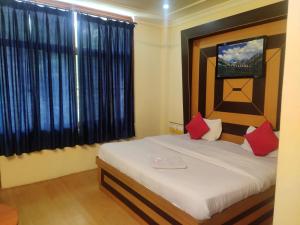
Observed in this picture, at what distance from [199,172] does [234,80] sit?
1.83m

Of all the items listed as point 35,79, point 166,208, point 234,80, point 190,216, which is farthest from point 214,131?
point 35,79

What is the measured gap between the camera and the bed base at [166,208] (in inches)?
73.1

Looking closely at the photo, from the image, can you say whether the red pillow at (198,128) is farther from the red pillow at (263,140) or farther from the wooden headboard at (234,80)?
the red pillow at (263,140)

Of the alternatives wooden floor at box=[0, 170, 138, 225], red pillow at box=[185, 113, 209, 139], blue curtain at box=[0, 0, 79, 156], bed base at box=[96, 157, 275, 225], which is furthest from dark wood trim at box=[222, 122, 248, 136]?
blue curtain at box=[0, 0, 79, 156]

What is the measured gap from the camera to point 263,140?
272cm

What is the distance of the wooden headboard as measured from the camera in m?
2.93

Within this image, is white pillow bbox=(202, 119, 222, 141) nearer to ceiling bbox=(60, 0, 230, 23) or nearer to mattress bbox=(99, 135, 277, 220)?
mattress bbox=(99, 135, 277, 220)

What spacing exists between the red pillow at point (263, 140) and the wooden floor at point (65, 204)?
5.50 ft

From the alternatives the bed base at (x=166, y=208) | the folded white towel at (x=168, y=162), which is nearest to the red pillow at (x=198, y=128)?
the folded white towel at (x=168, y=162)

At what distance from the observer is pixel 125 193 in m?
2.59

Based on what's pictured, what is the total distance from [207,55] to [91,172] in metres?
2.80

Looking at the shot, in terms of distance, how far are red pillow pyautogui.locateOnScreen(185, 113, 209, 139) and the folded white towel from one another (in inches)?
41.1

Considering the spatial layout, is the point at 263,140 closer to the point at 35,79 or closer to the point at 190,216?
the point at 190,216

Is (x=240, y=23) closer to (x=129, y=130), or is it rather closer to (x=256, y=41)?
(x=256, y=41)
